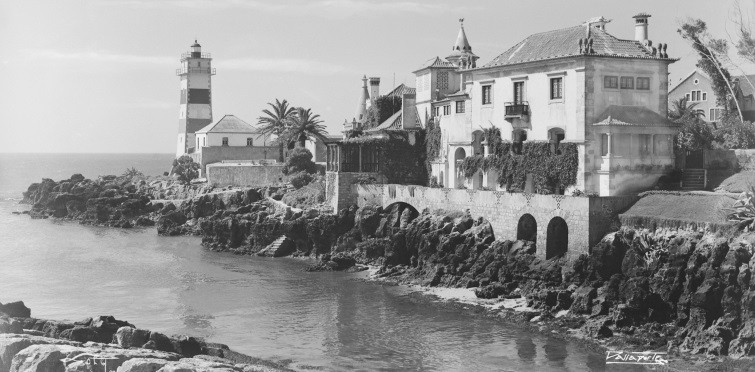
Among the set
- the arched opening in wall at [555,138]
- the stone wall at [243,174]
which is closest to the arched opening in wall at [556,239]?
the arched opening in wall at [555,138]

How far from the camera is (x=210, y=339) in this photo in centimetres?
4228

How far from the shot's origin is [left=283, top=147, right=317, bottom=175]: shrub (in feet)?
276

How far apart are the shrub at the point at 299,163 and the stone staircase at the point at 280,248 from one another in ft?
56.4

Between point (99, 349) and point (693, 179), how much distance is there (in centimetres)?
3300

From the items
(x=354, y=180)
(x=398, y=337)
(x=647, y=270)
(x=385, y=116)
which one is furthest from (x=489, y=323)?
(x=385, y=116)

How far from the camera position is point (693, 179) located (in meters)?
52.9

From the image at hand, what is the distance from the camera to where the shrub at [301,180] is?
7944 centimetres

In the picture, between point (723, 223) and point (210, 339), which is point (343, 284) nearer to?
point (210, 339)

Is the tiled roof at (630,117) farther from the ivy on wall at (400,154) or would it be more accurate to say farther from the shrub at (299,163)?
the shrub at (299,163)

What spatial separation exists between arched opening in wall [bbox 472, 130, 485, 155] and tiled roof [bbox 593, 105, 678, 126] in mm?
11106

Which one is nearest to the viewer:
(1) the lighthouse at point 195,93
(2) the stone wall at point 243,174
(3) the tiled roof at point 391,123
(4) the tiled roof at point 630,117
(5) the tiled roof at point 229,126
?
(4) the tiled roof at point 630,117

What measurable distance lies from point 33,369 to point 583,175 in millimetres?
31600

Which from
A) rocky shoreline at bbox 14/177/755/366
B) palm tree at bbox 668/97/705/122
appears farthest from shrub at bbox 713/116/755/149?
rocky shoreline at bbox 14/177/755/366

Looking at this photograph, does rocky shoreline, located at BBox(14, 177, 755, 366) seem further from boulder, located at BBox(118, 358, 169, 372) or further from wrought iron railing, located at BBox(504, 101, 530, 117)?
boulder, located at BBox(118, 358, 169, 372)
